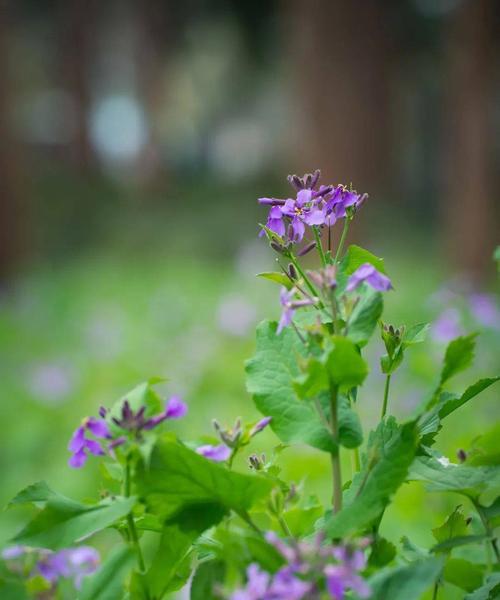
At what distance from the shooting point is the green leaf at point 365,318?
2.50 ft

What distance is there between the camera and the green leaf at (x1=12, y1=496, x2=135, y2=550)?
726 millimetres

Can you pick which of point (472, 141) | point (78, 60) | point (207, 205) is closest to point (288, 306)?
point (472, 141)

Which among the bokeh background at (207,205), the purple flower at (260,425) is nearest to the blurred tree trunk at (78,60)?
the bokeh background at (207,205)

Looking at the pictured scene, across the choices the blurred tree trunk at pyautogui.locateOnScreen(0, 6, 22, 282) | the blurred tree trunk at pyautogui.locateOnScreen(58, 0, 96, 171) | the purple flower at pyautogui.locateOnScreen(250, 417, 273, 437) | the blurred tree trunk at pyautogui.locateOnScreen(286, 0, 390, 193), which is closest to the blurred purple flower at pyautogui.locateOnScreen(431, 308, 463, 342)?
the purple flower at pyautogui.locateOnScreen(250, 417, 273, 437)

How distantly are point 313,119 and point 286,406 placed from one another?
7.37 metres

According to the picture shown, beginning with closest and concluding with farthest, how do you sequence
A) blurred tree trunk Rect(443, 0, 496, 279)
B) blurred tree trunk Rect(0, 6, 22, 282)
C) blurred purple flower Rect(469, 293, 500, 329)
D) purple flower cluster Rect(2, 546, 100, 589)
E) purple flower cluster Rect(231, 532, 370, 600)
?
purple flower cluster Rect(231, 532, 370, 600) → purple flower cluster Rect(2, 546, 100, 589) → blurred purple flower Rect(469, 293, 500, 329) → blurred tree trunk Rect(443, 0, 496, 279) → blurred tree trunk Rect(0, 6, 22, 282)

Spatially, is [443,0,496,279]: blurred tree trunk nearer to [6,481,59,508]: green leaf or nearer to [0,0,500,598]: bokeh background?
[0,0,500,598]: bokeh background

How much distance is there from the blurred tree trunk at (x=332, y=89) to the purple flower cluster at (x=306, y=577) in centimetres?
701

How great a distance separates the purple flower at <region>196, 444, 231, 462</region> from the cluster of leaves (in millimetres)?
11

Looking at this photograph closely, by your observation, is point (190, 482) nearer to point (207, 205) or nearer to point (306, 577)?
point (306, 577)

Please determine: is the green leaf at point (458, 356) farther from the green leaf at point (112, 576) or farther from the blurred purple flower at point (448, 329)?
the blurred purple flower at point (448, 329)

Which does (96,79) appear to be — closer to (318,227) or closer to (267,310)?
(267,310)

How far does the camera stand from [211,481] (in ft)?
2.44

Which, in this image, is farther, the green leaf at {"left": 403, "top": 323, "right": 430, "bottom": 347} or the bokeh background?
the bokeh background
